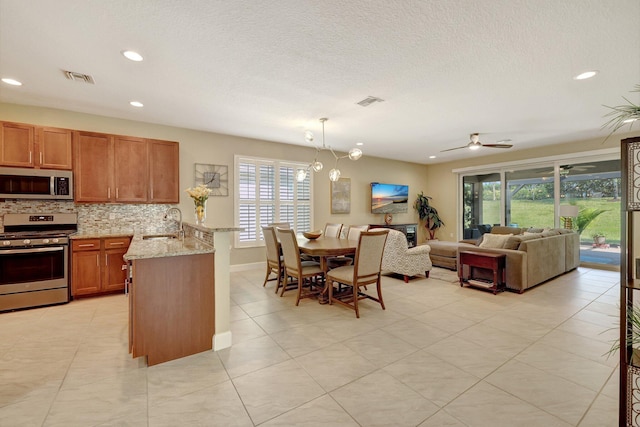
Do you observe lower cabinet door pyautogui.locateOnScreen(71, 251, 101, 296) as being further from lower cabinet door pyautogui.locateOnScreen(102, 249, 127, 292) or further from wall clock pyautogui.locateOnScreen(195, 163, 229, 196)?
wall clock pyautogui.locateOnScreen(195, 163, 229, 196)

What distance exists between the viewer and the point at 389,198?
809 cm

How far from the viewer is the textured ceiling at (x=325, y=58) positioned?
2080mm

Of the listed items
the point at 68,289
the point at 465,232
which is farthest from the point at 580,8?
the point at 465,232

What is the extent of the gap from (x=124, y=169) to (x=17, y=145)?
3.88ft

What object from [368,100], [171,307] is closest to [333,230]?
[368,100]

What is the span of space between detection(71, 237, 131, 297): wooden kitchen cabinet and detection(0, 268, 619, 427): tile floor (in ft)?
1.21

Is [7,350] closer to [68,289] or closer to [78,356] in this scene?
[78,356]

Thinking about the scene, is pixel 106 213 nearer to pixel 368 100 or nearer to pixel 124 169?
pixel 124 169

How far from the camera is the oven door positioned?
337 centimetres

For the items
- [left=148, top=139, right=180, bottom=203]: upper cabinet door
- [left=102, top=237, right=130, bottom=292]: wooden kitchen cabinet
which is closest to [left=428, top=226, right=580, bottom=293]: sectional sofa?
[left=148, top=139, right=180, bottom=203]: upper cabinet door

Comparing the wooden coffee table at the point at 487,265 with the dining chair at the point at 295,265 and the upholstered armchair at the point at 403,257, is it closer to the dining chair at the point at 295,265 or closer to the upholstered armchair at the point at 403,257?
the upholstered armchair at the point at 403,257

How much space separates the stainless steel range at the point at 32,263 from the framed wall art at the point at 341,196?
506cm

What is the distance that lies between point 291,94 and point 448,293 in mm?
3711

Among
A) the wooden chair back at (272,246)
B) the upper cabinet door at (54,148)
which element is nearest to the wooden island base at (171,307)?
the wooden chair back at (272,246)
